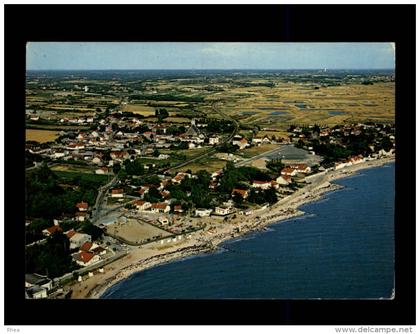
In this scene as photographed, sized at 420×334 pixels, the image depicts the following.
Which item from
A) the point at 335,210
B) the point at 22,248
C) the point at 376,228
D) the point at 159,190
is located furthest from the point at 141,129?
the point at 376,228

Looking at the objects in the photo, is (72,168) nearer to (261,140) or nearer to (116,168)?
(116,168)

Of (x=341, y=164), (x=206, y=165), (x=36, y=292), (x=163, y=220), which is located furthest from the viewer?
(x=341, y=164)

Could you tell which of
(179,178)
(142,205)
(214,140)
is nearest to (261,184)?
(214,140)

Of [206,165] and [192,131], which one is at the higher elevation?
[192,131]

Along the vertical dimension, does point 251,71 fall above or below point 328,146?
above

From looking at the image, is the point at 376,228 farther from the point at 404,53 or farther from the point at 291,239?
the point at 404,53

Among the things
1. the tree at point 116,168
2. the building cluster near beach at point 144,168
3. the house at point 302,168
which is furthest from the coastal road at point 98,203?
the house at point 302,168
